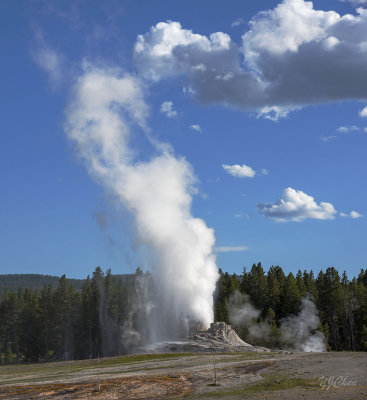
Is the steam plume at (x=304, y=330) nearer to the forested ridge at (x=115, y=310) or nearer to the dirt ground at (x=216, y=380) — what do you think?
the forested ridge at (x=115, y=310)

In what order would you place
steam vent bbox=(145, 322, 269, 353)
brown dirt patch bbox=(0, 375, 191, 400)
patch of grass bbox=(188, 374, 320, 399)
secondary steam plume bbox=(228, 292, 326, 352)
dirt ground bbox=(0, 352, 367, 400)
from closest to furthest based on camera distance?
1. dirt ground bbox=(0, 352, 367, 400)
2. patch of grass bbox=(188, 374, 320, 399)
3. brown dirt patch bbox=(0, 375, 191, 400)
4. steam vent bbox=(145, 322, 269, 353)
5. secondary steam plume bbox=(228, 292, 326, 352)

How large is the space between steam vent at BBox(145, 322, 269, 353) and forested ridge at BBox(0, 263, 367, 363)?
46.1 feet

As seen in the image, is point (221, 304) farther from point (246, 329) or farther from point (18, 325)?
point (18, 325)

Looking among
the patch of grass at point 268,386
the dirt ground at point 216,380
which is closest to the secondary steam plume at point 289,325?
the dirt ground at point 216,380

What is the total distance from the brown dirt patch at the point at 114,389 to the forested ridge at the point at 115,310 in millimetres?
51908

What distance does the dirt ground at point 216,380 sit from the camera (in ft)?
135

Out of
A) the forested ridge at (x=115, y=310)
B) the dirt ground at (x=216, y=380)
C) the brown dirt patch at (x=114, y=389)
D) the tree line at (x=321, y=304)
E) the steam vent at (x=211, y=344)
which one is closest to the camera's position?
the dirt ground at (x=216, y=380)

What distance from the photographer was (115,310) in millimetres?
127062

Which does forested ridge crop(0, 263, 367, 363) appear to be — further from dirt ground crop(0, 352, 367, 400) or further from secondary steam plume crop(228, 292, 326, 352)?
dirt ground crop(0, 352, 367, 400)

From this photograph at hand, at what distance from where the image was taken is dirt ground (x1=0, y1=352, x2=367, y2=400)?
41281mm

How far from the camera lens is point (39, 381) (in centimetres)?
5906

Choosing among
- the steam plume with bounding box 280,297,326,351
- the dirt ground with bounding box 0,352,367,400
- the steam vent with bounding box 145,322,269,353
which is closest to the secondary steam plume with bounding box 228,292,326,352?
the steam plume with bounding box 280,297,326,351

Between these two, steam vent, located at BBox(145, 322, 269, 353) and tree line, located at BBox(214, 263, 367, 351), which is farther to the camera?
tree line, located at BBox(214, 263, 367, 351)

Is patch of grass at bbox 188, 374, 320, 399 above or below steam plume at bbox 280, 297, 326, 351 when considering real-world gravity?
below
